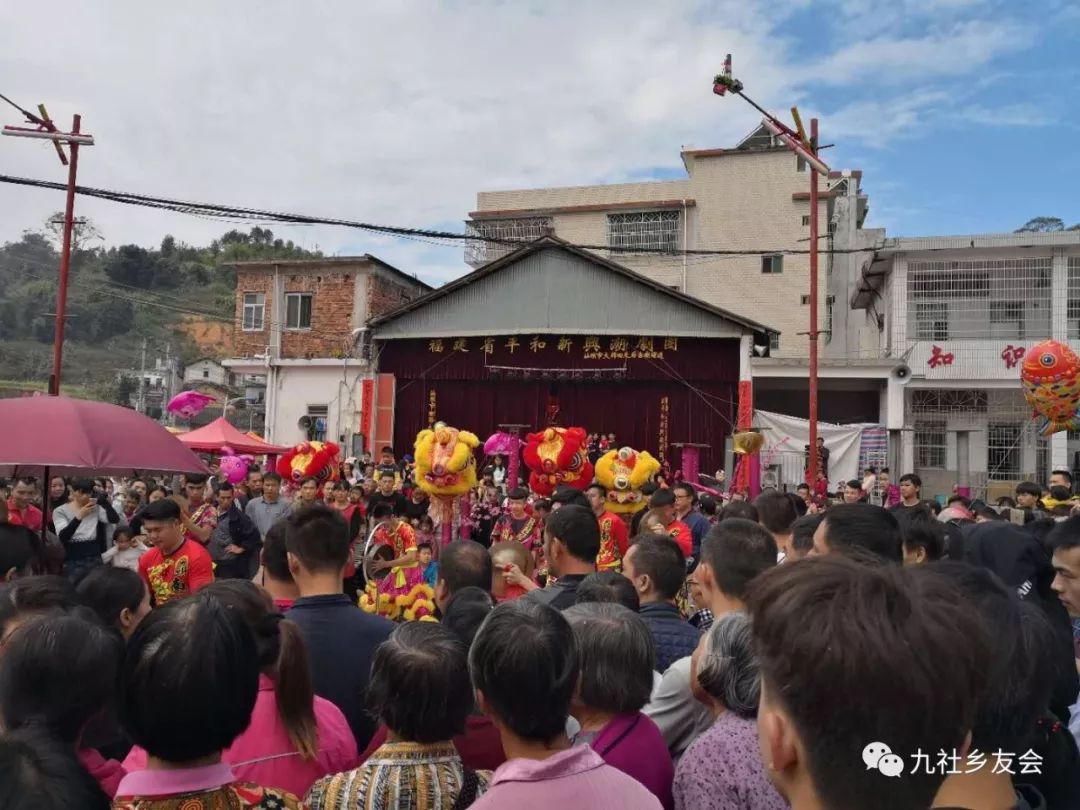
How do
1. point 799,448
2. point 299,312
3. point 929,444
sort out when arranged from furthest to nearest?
1. point 299,312
2. point 929,444
3. point 799,448

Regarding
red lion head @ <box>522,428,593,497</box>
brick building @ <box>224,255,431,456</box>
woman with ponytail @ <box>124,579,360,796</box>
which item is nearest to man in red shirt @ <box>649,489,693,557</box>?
red lion head @ <box>522,428,593,497</box>

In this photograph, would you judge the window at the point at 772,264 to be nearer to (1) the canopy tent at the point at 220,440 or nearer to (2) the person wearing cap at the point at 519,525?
(1) the canopy tent at the point at 220,440

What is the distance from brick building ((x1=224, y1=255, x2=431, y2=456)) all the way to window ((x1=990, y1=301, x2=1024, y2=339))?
13.7 meters

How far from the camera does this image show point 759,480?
618 inches

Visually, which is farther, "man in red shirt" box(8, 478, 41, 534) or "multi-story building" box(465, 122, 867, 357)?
"multi-story building" box(465, 122, 867, 357)

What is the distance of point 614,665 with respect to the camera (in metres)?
2.27

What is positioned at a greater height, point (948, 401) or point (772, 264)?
point (772, 264)

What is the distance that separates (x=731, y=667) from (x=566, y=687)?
1.65ft

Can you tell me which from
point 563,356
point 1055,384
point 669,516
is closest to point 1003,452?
point 1055,384

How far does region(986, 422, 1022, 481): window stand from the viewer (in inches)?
640

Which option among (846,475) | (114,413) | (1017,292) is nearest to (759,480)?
(846,475)

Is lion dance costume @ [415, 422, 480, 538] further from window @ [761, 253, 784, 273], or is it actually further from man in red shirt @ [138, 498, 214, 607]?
window @ [761, 253, 784, 273]

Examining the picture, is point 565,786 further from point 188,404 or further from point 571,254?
point 571,254

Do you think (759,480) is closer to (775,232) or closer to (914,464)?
(914,464)
